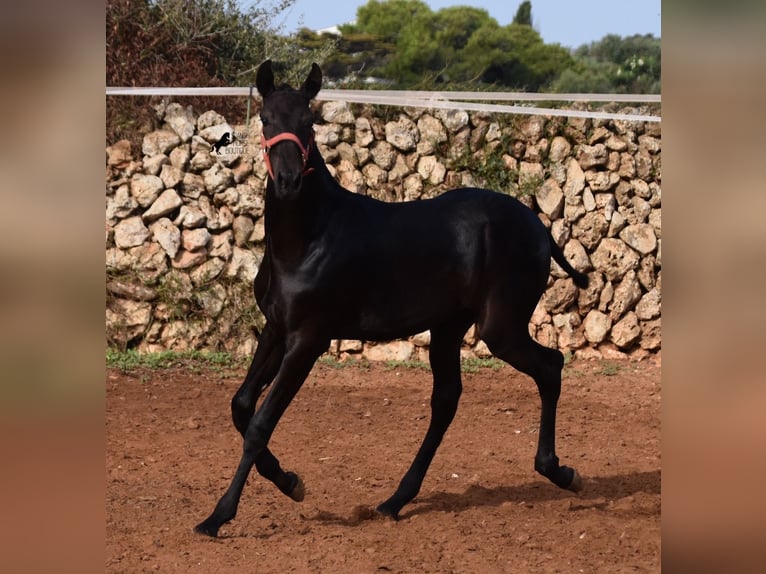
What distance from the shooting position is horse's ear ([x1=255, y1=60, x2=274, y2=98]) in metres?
4.24

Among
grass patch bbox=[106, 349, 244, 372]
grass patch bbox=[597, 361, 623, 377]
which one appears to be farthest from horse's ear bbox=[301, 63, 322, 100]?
grass patch bbox=[597, 361, 623, 377]

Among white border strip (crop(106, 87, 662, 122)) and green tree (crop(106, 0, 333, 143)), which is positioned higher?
green tree (crop(106, 0, 333, 143))

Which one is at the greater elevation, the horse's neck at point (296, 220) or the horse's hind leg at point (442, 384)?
the horse's neck at point (296, 220)

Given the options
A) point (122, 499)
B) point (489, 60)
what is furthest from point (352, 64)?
point (122, 499)

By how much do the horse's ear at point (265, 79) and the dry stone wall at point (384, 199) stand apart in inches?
203

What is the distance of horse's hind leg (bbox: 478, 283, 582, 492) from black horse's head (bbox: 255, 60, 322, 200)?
4.49 feet

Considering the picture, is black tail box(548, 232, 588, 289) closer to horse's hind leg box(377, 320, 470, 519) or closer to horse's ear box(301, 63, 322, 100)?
horse's hind leg box(377, 320, 470, 519)

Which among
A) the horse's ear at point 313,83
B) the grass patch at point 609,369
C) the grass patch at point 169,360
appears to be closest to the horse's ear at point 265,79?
the horse's ear at point 313,83

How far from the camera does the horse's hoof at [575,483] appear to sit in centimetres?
533

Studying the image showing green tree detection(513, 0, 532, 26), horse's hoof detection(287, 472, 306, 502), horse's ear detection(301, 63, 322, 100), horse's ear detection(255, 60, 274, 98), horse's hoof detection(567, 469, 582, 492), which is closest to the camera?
horse's ear detection(255, 60, 274, 98)

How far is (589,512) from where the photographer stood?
506cm

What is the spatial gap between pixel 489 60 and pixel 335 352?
23971 mm
